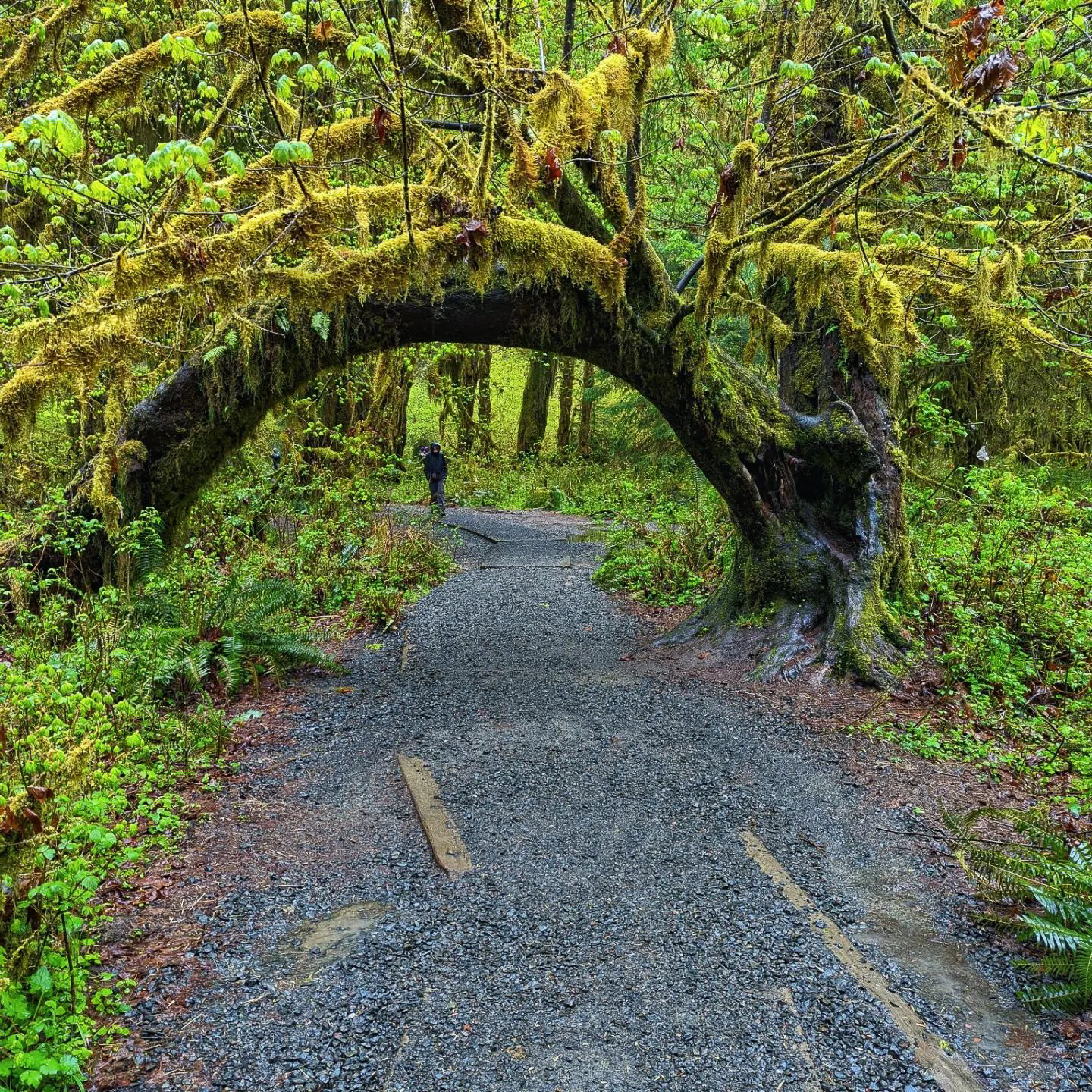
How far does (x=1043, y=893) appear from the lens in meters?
3.84

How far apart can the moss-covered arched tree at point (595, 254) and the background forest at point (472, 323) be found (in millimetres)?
46

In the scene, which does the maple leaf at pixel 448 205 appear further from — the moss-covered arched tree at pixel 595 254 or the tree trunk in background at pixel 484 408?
the tree trunk in background at pixel 484 408

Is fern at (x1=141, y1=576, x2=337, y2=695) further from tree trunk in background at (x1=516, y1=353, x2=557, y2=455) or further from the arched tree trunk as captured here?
tree trunk in background at (x1=516, y1=353, x2=557, y2=455)

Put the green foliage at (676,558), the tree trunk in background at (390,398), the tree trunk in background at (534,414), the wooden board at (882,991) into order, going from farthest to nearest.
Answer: the tree trunk in background at (534,414) → the tree trunk in background at (390,398) → the green foliage at (676,558) → the wooden board at (882,991)

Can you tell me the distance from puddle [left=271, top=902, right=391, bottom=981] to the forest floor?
0.02 metres

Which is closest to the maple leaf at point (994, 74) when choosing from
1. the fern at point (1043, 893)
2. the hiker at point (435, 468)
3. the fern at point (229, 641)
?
the fern at point (1043, 893)

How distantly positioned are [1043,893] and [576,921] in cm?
241

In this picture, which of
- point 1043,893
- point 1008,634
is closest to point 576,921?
point 1043,893

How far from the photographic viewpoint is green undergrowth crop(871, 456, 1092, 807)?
6.12 m

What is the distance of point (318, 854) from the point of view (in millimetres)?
4840

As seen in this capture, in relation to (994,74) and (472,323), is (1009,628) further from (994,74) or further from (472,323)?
(472,323)

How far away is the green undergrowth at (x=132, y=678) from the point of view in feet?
10.1

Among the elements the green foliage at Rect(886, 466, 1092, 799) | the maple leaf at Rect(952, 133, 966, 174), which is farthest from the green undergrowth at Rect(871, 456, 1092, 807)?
the maple leaf at Rect(952, 133, 966, 174)

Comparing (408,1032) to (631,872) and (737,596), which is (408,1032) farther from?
(737,596)
